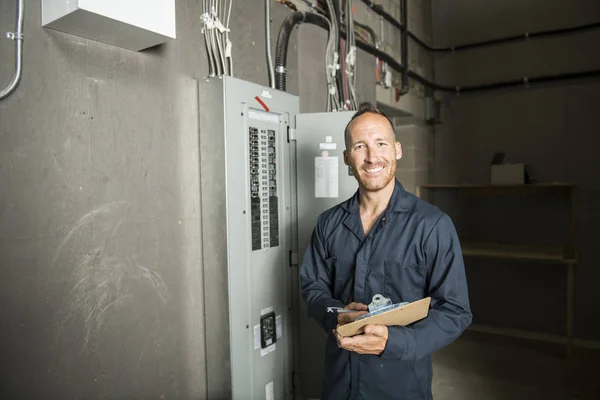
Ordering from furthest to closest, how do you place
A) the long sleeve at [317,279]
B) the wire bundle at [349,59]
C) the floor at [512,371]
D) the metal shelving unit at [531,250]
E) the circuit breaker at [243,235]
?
the metal shelving unit at [531,250] < the floor at [512,371] < the wire bundle at [349,59] < the circuit breaker at [243,235] < the long sleeve at [317,279]

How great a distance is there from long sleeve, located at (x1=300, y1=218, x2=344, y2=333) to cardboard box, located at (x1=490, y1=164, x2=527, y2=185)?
2448mm

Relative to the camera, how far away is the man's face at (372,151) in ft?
4.17

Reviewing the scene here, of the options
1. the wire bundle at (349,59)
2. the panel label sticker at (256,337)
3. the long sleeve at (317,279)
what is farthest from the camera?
the wire bundle at (349,59)

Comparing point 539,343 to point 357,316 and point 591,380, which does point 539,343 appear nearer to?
point 591,380

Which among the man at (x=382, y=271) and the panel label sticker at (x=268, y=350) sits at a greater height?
the man at (x=382, y=271)

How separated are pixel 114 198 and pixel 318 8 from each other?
1.53 metres

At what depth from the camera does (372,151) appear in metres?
1.27

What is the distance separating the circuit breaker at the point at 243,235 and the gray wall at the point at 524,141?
2526mm

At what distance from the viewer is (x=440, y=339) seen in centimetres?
110

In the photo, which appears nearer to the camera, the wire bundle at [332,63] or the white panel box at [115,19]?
the white panel box at [115,19]

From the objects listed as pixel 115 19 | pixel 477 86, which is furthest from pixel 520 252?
pixel 115 19

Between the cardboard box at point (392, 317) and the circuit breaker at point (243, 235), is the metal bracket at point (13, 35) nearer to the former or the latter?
the circuit breaker at point (243, 235)

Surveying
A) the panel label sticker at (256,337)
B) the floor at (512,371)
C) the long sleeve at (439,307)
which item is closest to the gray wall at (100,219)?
the panel label sticker at (256,337)

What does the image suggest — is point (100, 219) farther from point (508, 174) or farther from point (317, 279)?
point (508, 174)
